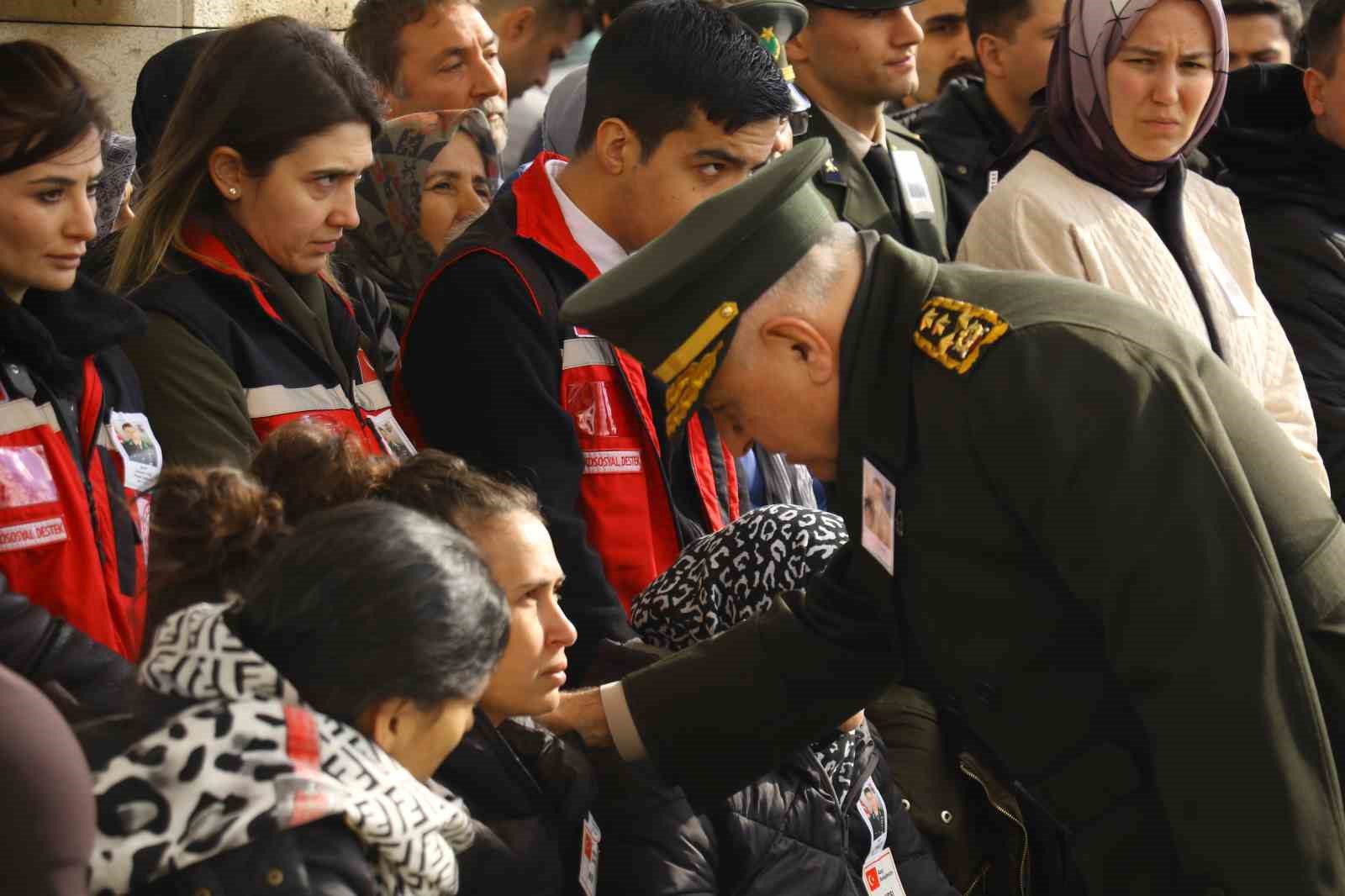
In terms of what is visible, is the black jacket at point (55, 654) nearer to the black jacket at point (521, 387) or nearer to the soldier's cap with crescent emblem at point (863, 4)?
the black jacket at point (521, 387)

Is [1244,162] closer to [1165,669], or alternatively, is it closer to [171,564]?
[1165,669]

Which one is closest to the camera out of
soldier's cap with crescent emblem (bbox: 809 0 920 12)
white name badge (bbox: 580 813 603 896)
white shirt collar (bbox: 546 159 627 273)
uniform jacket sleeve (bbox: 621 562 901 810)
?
white name badge (bbox: 580 813 603 896)

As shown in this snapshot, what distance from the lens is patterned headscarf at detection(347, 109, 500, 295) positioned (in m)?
4.45

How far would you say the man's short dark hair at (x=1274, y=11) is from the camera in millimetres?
5992

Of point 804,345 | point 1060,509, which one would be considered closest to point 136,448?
point 804,345

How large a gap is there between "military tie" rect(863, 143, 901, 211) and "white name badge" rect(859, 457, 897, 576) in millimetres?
2284

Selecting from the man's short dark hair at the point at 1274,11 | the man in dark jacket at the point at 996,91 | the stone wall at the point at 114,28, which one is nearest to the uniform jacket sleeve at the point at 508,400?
the man in dark jacket at the point at 996,91

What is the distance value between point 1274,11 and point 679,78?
9.98 ft

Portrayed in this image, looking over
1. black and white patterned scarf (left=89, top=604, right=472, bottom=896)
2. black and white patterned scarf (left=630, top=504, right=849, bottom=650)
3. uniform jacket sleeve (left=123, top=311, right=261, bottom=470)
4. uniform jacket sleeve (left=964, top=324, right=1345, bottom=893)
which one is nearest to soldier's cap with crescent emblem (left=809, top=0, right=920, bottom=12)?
black and white patterned scarf (left=630, top=504, right=849, bottom=650)

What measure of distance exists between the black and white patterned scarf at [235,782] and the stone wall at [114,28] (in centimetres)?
413

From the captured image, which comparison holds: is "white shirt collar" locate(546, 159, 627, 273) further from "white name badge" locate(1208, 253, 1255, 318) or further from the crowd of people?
"white name badge" locate(1208, 253, 1255, 318)

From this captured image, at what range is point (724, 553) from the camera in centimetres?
338

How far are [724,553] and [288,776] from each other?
1.62 meters

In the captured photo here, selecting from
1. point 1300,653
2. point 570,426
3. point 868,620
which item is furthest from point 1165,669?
point 570,426
